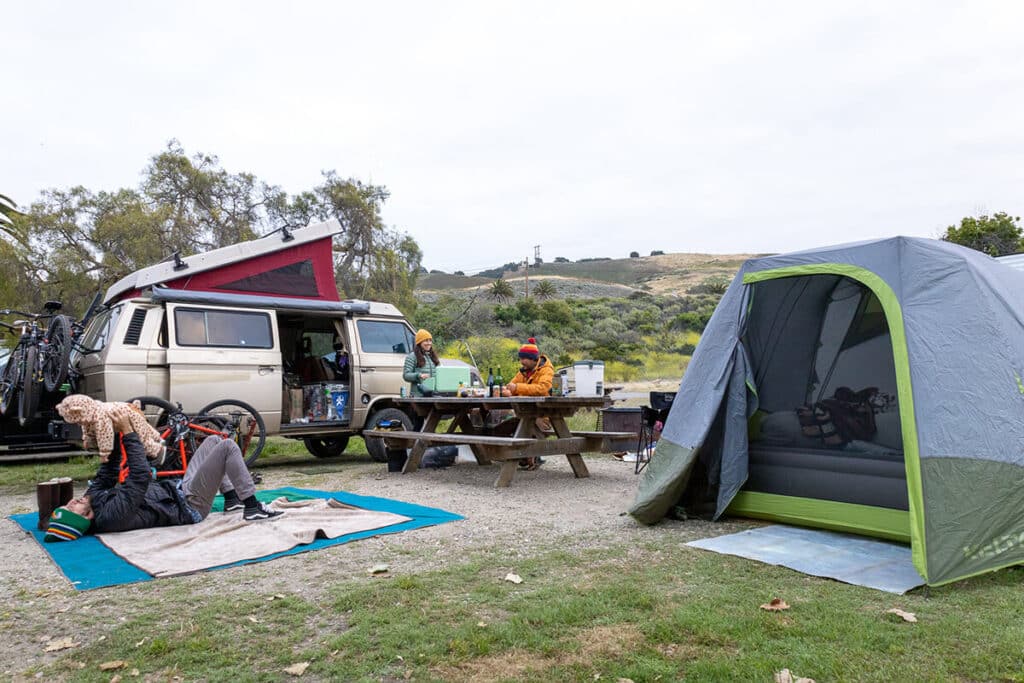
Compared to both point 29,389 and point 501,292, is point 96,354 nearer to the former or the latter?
point 29,389

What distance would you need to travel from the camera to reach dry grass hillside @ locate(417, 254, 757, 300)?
60875 mm

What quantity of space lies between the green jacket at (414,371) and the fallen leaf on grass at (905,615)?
238 inches

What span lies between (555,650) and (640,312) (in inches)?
1693

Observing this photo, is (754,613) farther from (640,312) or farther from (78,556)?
(640,312)

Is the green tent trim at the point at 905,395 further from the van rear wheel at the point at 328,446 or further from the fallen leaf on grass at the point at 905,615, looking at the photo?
the van rear wheel at the point at 328,446

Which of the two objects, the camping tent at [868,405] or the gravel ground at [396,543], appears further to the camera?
the camping tent at [868,405]

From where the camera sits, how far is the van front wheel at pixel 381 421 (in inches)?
388

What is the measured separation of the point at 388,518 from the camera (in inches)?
234

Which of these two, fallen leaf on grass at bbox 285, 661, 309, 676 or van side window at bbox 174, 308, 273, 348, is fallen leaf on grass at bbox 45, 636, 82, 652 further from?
van side window at bbox 174, 308, 273, 348

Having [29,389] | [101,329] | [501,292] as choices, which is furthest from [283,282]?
[501,292]

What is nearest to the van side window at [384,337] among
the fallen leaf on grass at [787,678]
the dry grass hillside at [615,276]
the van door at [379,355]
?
the van door at [379,355]

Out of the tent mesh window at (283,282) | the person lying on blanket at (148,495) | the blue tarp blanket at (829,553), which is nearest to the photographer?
the blue tarp blanket at (829,553)

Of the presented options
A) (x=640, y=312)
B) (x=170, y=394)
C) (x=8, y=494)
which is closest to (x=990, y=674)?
(x=170, y=394)

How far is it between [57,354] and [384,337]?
3.72 metres
